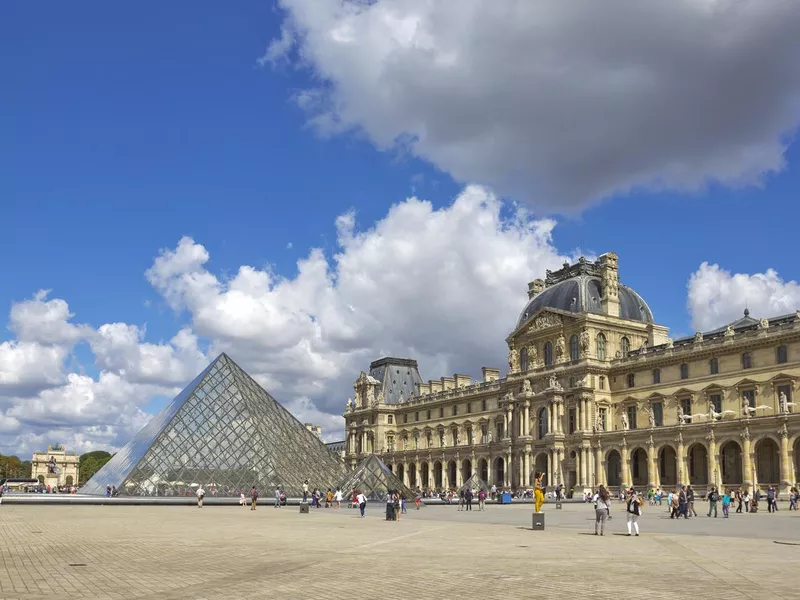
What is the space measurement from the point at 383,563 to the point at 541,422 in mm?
58225

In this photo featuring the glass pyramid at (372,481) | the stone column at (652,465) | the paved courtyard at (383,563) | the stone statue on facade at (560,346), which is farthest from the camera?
the stone statue on facade at (560,346)

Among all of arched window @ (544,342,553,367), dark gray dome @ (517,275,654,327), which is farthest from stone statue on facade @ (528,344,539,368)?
dark gray dome @ (517,275,654,327)

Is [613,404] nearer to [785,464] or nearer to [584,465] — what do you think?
[584,465]

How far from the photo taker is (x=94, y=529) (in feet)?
73.7

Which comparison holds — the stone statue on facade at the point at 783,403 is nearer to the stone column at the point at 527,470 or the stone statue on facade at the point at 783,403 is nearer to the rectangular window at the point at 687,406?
the rectangular window at the point at 687,406

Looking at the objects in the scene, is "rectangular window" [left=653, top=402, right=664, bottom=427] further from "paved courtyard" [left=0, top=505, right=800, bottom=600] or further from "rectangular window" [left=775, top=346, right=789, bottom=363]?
"paved courtyard" [left=0, top=505, right=800, bottom=600]

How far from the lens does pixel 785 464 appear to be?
4975cm

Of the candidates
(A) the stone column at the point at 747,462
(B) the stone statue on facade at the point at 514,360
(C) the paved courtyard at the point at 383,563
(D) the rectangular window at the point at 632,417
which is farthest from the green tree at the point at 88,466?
(C) the paved courtyard at the point at 383,563

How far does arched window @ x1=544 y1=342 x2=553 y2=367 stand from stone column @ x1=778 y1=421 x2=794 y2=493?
23432 millimetres

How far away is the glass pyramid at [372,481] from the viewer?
47.9 m

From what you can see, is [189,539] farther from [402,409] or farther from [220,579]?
[402,409]

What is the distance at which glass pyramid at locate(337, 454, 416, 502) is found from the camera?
157 ft

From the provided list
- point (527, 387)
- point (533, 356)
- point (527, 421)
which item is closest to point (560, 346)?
point (533, 356)

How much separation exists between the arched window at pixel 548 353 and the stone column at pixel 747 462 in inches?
820
